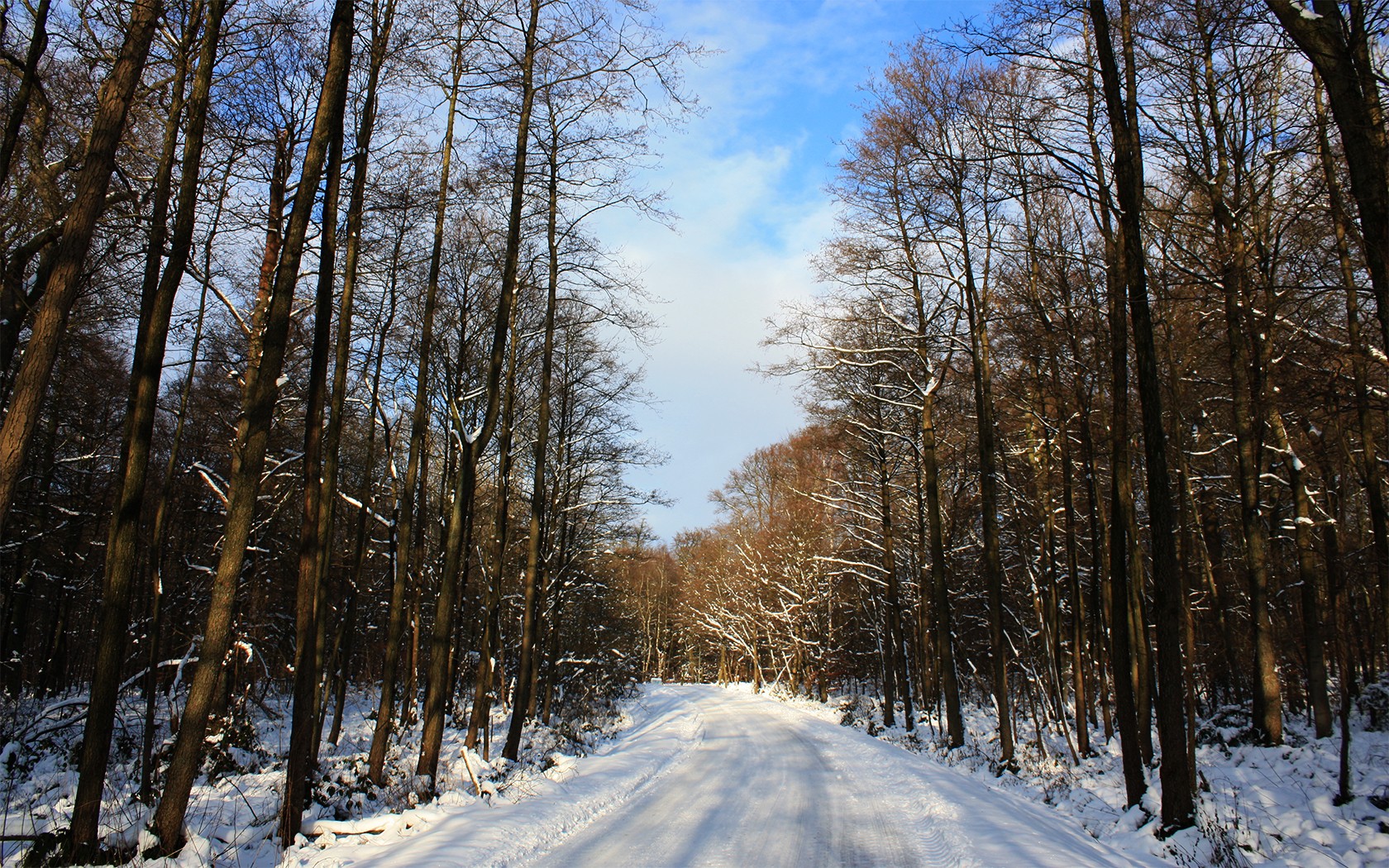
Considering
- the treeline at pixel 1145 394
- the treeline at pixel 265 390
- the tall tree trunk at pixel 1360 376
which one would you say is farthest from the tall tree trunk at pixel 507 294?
the tall tree trunk at pixel 1360 376

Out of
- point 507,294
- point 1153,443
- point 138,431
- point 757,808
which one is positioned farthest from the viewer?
point 507,294

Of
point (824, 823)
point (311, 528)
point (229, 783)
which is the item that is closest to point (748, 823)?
point (824, 823)

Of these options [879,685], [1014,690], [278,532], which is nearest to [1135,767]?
[1014,690]

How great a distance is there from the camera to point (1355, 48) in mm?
5801

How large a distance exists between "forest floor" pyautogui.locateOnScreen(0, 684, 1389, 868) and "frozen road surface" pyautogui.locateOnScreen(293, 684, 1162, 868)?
0.03 meters

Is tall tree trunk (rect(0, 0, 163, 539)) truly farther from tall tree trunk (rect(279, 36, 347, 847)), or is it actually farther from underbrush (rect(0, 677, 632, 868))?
underbrush (rect(0, 677, 632, 868))

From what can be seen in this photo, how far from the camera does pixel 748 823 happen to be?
7766mm

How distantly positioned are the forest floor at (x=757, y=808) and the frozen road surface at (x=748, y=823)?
3 cm

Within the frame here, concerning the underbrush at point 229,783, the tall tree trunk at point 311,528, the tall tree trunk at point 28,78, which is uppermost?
the tall tree trunk at point 28,78

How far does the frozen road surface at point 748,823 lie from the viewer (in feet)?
20.0

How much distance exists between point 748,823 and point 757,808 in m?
0.91

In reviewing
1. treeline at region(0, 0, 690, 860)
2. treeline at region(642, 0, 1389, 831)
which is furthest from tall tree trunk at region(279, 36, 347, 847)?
treeline at region(642, 0, 1389, 831)

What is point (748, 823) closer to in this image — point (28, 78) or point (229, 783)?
point (229, 783)

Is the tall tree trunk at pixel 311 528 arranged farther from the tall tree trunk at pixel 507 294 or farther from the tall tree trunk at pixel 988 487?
the tall tree trunk at pixel 988 487
